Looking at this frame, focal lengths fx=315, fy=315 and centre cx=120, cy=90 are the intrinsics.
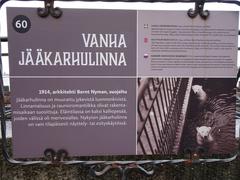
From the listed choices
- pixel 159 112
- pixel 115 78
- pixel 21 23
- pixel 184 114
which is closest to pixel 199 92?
pixel 184 114

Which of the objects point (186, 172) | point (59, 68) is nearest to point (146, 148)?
point (186, 172)

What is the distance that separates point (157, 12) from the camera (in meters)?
1.86

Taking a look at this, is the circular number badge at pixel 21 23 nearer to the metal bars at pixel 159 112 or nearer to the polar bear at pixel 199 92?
the metal bars at pixel 159 112

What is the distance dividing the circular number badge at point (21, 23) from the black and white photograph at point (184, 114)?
73 centimetres

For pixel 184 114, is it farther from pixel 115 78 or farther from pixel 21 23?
pixel 21 23

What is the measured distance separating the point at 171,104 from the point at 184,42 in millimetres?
379

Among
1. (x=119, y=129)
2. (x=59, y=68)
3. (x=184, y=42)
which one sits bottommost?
(x=119, y=129)

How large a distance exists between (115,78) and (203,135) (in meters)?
0.66

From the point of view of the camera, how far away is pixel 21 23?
179 cm

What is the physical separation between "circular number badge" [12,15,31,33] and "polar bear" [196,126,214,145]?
1.18m

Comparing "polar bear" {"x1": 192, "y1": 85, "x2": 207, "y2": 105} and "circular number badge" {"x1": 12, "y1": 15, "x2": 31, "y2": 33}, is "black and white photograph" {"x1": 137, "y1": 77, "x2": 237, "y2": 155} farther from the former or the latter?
"circular number badge" {"x1": 12, "y1": 15, "x2": 31, "y2": 33}

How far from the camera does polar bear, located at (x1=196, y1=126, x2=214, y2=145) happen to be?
76.7 inches

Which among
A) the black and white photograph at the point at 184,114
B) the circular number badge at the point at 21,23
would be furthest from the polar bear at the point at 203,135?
the circular number badge at the point at 21,23

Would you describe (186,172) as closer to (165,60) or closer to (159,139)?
(159,139)
